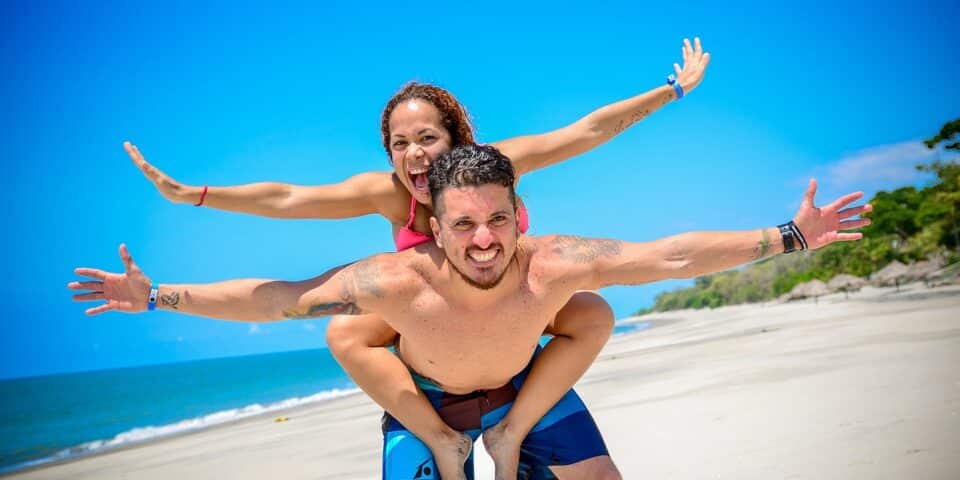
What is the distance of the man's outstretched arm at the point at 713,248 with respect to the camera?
134 inches

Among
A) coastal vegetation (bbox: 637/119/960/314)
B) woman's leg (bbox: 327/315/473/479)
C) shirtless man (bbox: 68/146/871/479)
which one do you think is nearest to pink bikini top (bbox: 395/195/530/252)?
shirtless man (bbox: 68/146/871/479)

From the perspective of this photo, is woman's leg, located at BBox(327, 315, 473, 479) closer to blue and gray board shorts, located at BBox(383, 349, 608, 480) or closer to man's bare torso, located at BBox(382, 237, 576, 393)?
blue and gray board shorts, located at BBox(383, 349, 608, 480)

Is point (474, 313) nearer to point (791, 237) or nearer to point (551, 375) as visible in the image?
point (551, 375)

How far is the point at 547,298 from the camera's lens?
3.62m

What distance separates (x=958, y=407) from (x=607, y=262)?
4.50 meters

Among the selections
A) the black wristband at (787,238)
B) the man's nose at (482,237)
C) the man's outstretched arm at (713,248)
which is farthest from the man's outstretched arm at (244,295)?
the black wristband at (787,238)

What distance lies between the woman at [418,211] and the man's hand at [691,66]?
75cm

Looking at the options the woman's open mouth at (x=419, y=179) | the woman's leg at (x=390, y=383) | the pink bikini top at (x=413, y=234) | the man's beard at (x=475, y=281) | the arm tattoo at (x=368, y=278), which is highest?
the woman's open mouth at (x=419, y=179)

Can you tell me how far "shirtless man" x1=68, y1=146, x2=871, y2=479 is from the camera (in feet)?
11.0

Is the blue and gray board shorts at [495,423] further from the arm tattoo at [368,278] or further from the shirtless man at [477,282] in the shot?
the arm tattoo at [368,278]

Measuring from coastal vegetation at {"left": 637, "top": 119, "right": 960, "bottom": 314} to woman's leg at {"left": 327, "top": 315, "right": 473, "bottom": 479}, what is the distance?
33792mm

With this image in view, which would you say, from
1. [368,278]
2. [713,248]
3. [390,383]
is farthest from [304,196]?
[713,248]

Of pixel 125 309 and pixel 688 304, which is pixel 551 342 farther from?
pixel 688 304

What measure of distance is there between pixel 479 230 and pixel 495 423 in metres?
1.34
